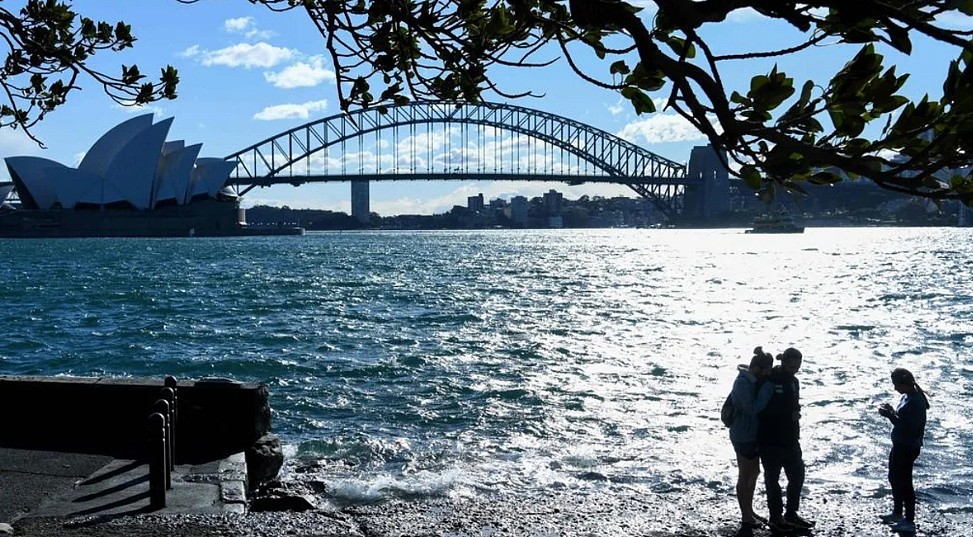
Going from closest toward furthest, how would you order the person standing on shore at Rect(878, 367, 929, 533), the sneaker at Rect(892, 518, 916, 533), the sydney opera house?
the person standing on shore at Rect(878, 367, 929, 533)
the sneaker at Rect(892, 518, 916, 533)
the sydney opera house

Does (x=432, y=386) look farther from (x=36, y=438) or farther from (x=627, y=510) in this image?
(x=36, y=438)

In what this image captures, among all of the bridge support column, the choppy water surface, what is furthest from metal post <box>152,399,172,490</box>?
the bridge support column

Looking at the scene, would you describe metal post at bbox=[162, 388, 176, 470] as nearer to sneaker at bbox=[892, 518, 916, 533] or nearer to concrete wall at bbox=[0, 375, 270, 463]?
concrete wall at bbox=[0, 375, 270, 463]

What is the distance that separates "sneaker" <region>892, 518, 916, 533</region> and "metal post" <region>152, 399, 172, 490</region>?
510 cm

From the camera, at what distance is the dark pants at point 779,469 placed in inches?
249

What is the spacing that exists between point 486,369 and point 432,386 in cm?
214

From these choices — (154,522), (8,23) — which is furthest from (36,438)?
(8,23)

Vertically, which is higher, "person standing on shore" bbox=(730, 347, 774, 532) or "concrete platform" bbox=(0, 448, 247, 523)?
"person standing on shore" bbox=(730, 347, 774, 532)

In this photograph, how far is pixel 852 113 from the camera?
2344 millimetres

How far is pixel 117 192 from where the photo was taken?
9594 centimetres

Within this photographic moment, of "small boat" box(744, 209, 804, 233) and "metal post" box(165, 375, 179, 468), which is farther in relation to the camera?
"small boat" box(744, 209, 804, 233)

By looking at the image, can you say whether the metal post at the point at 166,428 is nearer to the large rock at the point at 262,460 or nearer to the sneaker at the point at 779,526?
the large rock at the point at 262,460

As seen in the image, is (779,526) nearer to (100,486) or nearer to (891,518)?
(891,518)

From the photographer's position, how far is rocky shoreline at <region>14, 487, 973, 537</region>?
643 centimetres
